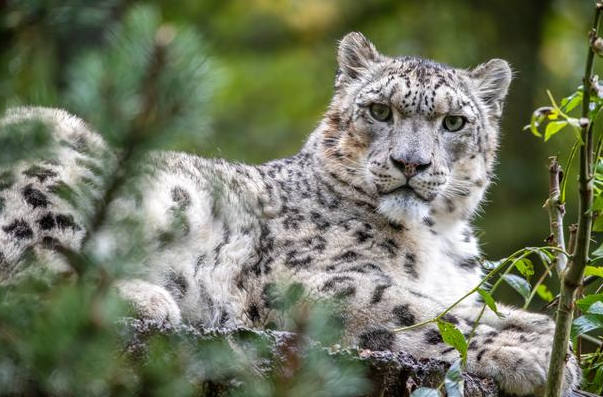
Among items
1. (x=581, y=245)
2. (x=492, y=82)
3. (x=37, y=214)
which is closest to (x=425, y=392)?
(x=581, y=245)

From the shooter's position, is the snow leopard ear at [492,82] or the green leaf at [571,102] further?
the snow leopard ear at [492,82]

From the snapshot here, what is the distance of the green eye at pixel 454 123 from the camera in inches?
295

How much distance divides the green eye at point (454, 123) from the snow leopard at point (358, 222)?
0.02 m

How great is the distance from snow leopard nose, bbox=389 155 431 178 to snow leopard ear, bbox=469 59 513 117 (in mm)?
1422

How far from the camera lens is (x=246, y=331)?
4.27 meters

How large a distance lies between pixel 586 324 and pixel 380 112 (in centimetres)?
297

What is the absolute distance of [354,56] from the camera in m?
8.39

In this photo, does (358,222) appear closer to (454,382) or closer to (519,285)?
(519,285)

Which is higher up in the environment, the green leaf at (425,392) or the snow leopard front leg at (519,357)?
the snow leopard front leg at (519,357)

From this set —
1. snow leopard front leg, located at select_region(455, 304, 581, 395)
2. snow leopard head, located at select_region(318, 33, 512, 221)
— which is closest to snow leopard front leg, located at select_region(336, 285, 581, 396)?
snow leopard front leg, located at select_region(455, 304, 581, 395)

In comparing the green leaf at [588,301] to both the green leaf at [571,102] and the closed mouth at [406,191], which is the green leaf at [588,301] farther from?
the closed mouth at [406,191]

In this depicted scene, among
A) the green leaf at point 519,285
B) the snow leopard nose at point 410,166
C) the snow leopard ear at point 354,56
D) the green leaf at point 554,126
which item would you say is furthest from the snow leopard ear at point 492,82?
the green leaf at point 554,126

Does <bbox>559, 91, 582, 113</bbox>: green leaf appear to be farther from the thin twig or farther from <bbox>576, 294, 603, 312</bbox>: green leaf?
<bbox>576, 294, 603, 312</bbox>: green leaf

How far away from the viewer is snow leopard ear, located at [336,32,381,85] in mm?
8289
